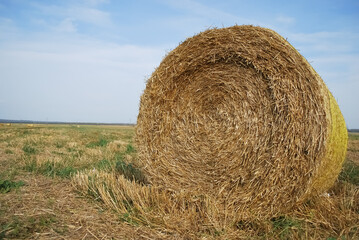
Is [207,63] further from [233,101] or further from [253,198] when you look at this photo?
[253,198]

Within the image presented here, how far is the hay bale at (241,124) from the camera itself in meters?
3.84

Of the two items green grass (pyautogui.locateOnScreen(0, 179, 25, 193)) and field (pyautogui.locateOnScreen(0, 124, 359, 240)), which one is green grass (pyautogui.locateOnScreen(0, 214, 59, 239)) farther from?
green grass (pyautogui.locateOnScreen(0, 179, 25, 193))

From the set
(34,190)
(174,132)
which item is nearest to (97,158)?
(34,190)

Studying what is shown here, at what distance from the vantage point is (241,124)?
4.43 m

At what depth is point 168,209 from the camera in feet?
13.8

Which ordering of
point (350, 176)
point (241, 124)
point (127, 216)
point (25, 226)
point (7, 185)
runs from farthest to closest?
point (350, 176), point (7, 185), point (241, 124), point (127, 216), point (25, 226)

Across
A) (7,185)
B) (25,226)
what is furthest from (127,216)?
(7,185)

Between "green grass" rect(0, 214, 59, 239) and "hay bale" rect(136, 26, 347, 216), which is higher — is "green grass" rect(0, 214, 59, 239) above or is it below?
below

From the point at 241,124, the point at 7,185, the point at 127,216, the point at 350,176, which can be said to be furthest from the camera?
the point at 350,176

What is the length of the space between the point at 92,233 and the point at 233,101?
275 cm

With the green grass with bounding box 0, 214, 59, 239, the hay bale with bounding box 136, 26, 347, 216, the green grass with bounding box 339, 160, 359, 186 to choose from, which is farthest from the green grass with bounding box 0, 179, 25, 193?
the green grass with bounding box 339, 160, 359, 186

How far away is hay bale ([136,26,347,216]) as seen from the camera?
3.84m

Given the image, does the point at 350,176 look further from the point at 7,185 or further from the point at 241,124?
the point at 7,185

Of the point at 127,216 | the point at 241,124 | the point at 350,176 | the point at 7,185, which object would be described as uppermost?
the point at 241,124
